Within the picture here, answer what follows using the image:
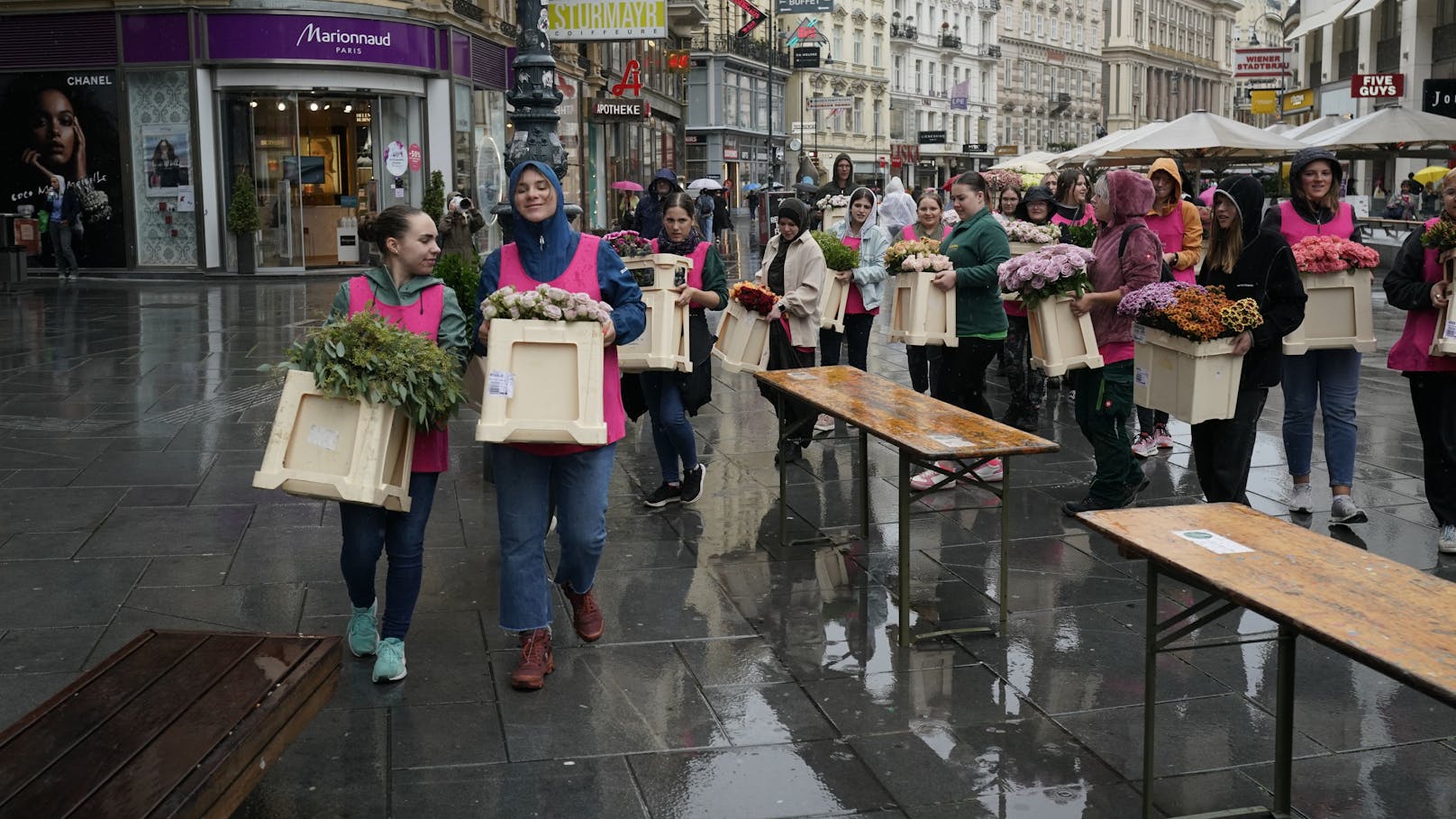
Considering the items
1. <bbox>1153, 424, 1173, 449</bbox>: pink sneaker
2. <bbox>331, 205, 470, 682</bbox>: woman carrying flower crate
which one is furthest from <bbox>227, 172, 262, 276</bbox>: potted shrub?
<bbox>331, 205, 470, 682</bbox>: woman carrying flower crate

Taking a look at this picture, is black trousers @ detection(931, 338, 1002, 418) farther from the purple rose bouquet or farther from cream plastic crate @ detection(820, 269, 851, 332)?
cream plastic crate @ detection(820, 269, 851, 332)

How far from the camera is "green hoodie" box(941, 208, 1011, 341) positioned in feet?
27.9

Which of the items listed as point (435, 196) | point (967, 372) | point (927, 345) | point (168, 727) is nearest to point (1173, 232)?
point (927, 345)

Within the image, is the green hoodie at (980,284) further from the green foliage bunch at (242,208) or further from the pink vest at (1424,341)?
the green foliage bunch at (242,208)

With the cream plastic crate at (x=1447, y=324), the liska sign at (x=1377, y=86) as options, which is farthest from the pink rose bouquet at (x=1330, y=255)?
the liska sign at (x=1377, y=86)

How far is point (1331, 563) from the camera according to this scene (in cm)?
364

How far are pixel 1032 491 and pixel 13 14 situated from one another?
79.3 feet

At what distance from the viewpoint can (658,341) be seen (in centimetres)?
744

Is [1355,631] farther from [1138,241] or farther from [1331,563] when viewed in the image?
[1138,241]

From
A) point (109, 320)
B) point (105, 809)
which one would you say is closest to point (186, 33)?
point (109, 320)

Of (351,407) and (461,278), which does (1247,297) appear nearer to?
(461,278)

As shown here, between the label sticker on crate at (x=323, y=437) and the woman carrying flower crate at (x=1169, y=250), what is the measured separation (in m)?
5.95

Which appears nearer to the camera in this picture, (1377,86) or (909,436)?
(909,436)

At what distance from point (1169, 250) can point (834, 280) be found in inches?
92.6
